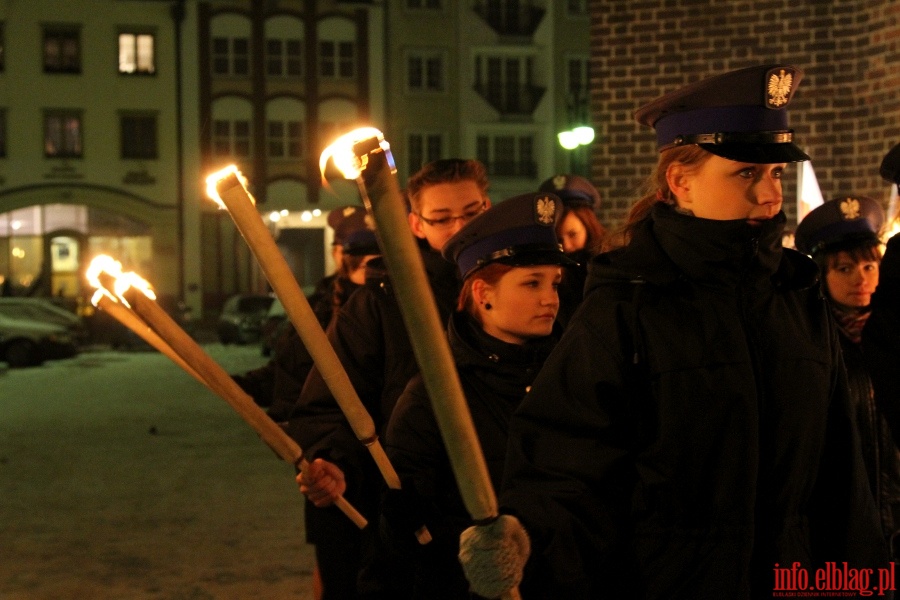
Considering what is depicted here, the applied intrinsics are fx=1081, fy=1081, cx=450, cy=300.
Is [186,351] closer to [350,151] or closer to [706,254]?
[350,151]

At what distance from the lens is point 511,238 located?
10.6ft

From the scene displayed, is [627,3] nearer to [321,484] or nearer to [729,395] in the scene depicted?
[321,484]

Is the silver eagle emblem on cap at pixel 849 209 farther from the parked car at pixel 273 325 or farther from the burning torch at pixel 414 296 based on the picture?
the parked car at pixel 273 325

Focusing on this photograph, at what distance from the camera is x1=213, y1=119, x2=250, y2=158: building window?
4369cm

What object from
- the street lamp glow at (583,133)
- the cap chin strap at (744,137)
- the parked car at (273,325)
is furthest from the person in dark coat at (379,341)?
the parked car at (273,325)

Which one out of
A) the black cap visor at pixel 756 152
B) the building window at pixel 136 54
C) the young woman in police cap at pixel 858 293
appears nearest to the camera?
the black cap visor at pixel 756 152

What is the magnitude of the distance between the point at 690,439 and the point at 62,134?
4351 cm

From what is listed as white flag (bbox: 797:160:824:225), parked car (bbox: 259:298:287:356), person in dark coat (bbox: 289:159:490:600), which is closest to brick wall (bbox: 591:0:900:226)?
white flag (bbox: 797:160:824:225)

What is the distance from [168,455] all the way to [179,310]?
101 feet

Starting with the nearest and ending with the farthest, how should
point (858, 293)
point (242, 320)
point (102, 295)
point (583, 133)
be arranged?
1. point (102, 295)
2. point (858, 293)
3. point (583, 133)
4. point (242, 320)

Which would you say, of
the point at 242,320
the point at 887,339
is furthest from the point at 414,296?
the point at 242,320

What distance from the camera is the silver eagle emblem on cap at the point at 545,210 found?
3326 millimetres

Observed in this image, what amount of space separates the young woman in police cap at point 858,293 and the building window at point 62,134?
41.5 metres

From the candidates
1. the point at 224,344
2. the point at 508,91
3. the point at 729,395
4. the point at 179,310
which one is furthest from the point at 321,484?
the point at 508,91
